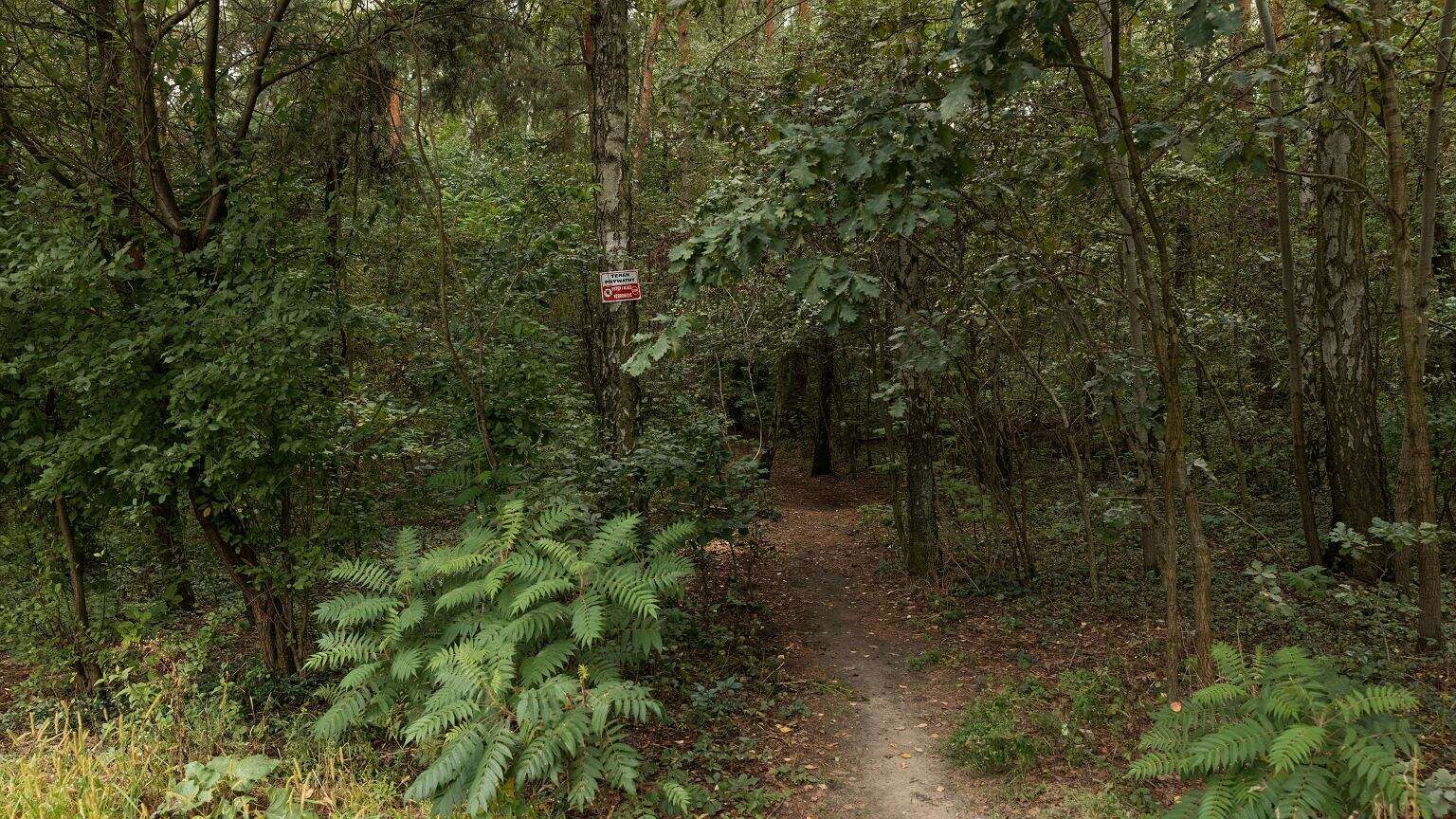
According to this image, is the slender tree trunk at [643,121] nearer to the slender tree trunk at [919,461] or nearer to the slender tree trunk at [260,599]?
the slender tree trunk at [919,461]

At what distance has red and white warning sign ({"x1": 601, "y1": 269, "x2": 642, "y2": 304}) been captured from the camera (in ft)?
20.9

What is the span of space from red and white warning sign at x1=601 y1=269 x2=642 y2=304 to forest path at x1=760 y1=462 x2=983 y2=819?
3304mm

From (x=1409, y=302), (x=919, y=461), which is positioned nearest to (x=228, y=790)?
(x=919, y=461)

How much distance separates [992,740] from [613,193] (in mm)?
5020

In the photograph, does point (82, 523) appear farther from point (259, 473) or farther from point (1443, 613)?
point (1443, 613)

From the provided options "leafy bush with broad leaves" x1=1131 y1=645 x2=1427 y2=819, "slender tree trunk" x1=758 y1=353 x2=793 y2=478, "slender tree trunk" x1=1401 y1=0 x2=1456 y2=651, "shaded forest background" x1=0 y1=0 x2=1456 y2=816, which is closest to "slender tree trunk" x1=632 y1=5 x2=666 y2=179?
"slender tree trunk" x1=758 y1=353 x2=793 y2=478

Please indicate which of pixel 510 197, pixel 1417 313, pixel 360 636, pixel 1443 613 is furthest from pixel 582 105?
pixel 1443 613

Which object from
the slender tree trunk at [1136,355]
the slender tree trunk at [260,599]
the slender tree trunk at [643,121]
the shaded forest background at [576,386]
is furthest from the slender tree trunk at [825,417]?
the slender tree trunk at [260,599]

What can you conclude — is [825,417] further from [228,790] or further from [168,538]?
[228,790]

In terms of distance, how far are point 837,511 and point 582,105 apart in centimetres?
749

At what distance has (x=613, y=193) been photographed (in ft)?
22.2

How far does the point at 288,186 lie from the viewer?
576cm

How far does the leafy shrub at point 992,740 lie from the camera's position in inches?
192

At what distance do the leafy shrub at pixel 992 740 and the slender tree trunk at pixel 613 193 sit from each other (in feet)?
10.9
